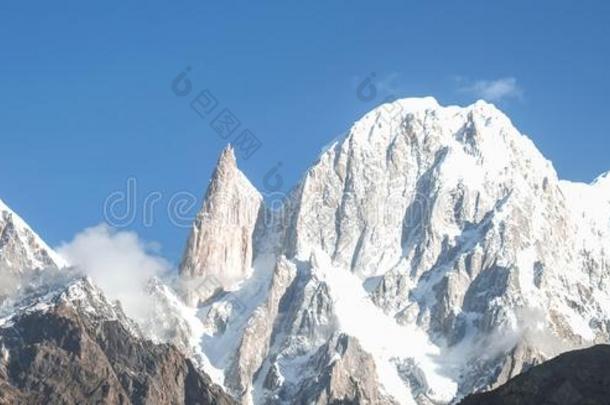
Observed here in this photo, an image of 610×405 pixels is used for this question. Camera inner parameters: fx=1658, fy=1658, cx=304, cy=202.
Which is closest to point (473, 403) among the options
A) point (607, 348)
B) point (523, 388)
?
point (523, 388)

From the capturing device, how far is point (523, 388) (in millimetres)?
134250

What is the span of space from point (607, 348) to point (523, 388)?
9.77m

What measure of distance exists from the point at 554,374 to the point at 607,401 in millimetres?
6266

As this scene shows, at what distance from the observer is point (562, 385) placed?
133500 mm

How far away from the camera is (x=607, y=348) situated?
139500 mm

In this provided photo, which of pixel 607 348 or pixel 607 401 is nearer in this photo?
pixel 607 401

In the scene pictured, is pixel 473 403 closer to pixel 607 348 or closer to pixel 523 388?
pixel 523 388

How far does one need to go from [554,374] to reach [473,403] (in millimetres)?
7024

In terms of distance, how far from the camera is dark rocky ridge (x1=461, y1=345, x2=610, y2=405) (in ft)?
433

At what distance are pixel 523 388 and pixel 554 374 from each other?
3138 millimetres

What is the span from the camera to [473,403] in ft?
445

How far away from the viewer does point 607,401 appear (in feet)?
428

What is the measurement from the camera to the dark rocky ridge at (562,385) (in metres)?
132
